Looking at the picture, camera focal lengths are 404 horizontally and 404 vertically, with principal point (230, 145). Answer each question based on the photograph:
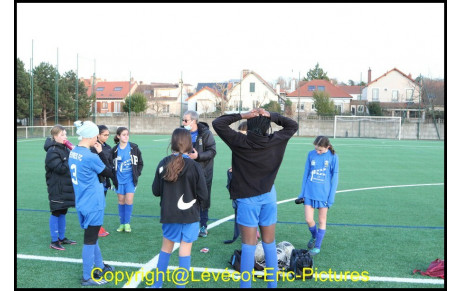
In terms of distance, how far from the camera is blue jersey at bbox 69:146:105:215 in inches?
172

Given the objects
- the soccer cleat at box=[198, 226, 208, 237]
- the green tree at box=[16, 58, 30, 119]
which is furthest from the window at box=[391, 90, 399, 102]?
the soccer cleat at box=[198, 226, 208, 237]

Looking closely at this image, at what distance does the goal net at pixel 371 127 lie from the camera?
119ft

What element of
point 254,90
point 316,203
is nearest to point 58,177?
point 316,203

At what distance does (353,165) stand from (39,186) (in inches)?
451

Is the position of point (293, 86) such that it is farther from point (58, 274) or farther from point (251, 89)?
point (58, 274)

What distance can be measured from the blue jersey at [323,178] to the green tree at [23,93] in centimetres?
3085

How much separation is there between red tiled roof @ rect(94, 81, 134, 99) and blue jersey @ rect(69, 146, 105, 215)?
68.3 metres

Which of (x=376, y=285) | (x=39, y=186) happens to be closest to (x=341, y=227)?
(x=376, y=285)

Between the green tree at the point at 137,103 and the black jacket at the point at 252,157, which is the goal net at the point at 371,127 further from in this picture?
the black jacket at the point at 252,157

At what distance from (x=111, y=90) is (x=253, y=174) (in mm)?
72995

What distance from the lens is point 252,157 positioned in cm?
404

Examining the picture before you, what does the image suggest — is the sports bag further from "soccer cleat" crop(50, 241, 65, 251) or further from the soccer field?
"soccer cleat" crop(50, 241, 65, 251)

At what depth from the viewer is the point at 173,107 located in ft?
235

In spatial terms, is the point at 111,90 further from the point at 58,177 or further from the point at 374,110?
the point at 58,177
